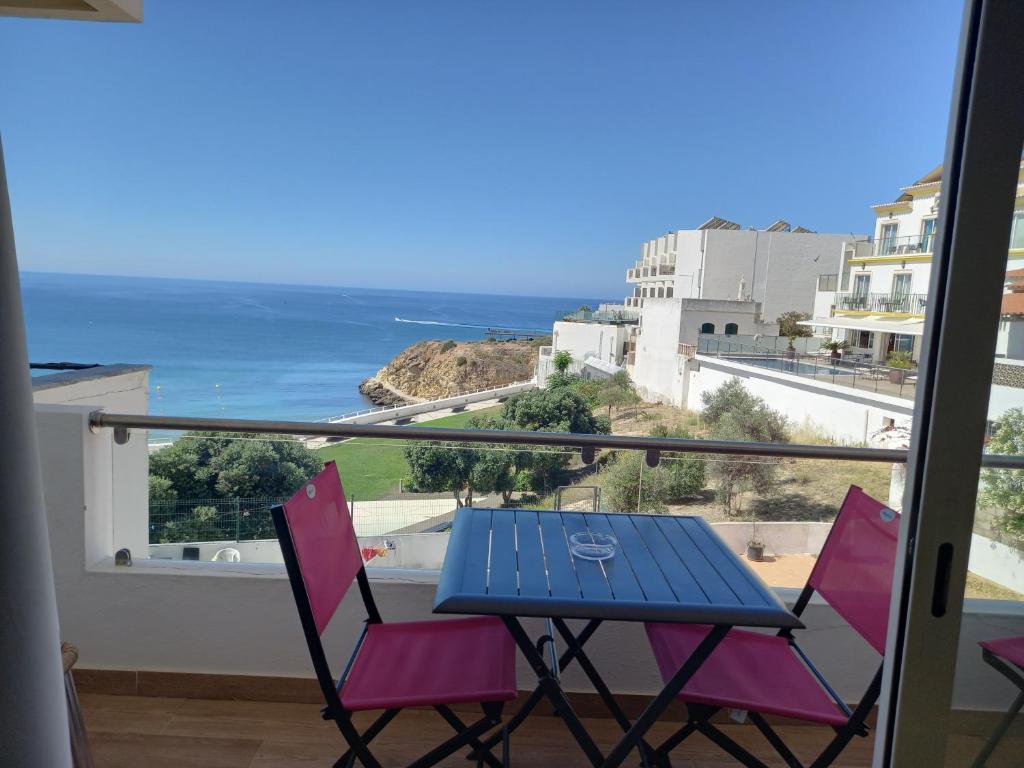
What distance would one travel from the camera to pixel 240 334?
64562 mm

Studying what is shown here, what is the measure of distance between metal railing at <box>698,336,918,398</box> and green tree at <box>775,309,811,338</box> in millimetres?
14489

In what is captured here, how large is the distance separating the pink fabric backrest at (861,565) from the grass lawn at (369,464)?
1324mm

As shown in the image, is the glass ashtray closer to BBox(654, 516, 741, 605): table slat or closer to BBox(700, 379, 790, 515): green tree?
BBox(654, 516, 741, 605): table slat

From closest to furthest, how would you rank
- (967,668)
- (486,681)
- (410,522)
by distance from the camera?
(967,668) < (486,681) < (410,522)

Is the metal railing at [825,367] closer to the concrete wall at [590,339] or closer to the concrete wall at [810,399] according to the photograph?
the concrete wall at [810,399]

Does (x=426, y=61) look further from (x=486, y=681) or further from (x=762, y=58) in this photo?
(x=486, y=681)

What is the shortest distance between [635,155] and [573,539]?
65385mm

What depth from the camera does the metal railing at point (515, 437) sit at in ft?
8.25

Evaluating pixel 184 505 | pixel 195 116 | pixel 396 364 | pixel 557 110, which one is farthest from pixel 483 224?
pixel 184 505

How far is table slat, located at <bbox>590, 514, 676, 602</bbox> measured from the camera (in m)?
1.72

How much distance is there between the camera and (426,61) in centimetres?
5919

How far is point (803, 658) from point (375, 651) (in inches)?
48.1

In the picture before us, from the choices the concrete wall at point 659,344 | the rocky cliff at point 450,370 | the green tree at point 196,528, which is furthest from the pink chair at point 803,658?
the rocky cliff at point 450,370

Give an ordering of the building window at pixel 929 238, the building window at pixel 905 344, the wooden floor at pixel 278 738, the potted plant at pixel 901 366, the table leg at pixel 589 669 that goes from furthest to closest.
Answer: the wooden floor at pixel 278 738, the table leg at pixel 589 669, the building window at pixel 905 344, the potted plant at pixel 901 366, the building window at pixel 929 238
